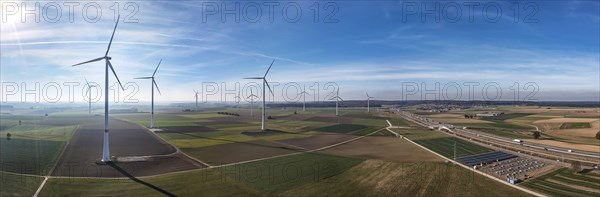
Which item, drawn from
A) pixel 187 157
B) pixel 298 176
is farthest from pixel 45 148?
pixel 298 176

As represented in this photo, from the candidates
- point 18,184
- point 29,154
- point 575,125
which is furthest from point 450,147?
point 29,154

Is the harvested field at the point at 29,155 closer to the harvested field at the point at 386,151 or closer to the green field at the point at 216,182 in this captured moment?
the green field at the point at 216,182

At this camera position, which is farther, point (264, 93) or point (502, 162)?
point (264, 93)

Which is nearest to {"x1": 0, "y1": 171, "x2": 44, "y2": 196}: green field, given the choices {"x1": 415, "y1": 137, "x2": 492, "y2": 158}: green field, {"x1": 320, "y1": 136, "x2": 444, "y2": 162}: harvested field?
{"x1": 320, "y1": 136, "x2": 444, "y2": 162}: harvested field

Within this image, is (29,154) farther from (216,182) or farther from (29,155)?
(216,182)

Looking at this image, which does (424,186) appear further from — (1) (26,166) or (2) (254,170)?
(1) (26,166)

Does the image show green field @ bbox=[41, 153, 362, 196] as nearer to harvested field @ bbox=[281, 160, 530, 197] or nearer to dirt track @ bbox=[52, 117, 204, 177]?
harvested field @ bbox=[281, 160, 530, 197]
